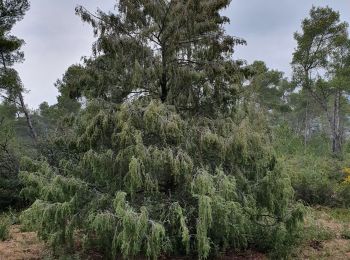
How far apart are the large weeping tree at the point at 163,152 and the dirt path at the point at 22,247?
0.93 metres

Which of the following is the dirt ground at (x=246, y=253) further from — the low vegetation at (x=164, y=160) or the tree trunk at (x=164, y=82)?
the tree trunk at (x=164, y=82)

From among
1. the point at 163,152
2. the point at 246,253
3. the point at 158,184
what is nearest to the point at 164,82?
the point at 163,152

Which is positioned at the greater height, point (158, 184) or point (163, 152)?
point (163, 152)

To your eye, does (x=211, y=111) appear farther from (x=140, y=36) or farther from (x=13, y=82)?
(x=13, y=82)

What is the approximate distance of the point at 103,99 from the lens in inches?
284

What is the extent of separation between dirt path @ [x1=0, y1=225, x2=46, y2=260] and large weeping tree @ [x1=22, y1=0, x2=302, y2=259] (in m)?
0.93

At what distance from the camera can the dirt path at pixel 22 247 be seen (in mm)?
7588

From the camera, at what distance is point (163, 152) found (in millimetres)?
6418

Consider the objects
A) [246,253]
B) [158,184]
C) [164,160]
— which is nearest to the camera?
[164,160]

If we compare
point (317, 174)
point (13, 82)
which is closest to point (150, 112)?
point (13, 82)

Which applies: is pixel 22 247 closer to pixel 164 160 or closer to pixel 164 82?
pixel 164 160

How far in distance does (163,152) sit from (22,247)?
4.26 meters

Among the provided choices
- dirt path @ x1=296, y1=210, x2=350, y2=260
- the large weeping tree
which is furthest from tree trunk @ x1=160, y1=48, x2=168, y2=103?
dirt path @ x1=296, y1=210, x2=350, y2=260

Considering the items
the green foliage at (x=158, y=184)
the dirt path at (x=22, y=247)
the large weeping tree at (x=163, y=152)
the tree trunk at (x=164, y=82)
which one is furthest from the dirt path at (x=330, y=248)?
the dirt path at (x=22, y=247)
